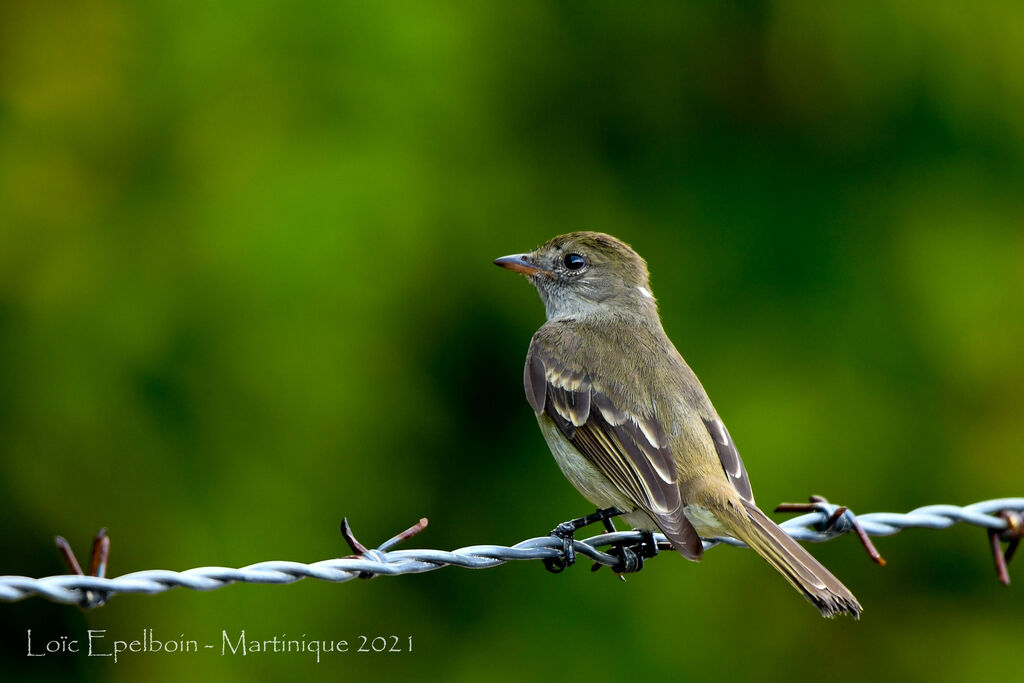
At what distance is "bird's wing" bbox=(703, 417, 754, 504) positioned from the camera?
4777 millimetres

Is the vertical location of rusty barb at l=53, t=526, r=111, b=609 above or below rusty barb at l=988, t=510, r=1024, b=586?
above

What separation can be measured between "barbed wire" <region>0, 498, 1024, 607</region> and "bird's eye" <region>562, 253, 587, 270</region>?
5.47 ft

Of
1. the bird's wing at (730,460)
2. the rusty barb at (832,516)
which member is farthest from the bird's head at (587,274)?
the rusty barb at (832,516)

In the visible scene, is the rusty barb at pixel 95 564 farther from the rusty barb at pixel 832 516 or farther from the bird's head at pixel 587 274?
the bird's head at pixel 587 274

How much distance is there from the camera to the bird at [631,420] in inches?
168

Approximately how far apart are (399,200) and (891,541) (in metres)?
3.53

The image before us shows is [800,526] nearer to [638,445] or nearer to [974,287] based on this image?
[638,445]

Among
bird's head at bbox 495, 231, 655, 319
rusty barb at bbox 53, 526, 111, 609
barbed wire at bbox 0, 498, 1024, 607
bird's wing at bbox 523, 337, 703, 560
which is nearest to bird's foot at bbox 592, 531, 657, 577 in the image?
barbed wire at bbox 0, 498, 1024, 607

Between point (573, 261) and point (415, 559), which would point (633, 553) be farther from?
point (573, 261)

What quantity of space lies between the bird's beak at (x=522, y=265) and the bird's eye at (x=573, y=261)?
0.35 feet

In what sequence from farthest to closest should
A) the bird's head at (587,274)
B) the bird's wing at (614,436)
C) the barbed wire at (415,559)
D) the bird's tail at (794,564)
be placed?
1. the bird's head at (587,274)
2. the bird's wing at (614,436)
3. the bird's tail at (794,564)
4. the barbed wire at (415,559)

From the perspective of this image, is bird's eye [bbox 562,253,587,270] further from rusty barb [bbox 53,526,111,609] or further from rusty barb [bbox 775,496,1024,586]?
rusty barb [bbox 53,526,111,609]

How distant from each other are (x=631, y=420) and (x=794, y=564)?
3.87ft

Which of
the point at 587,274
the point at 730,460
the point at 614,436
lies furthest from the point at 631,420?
the point at 587,274
